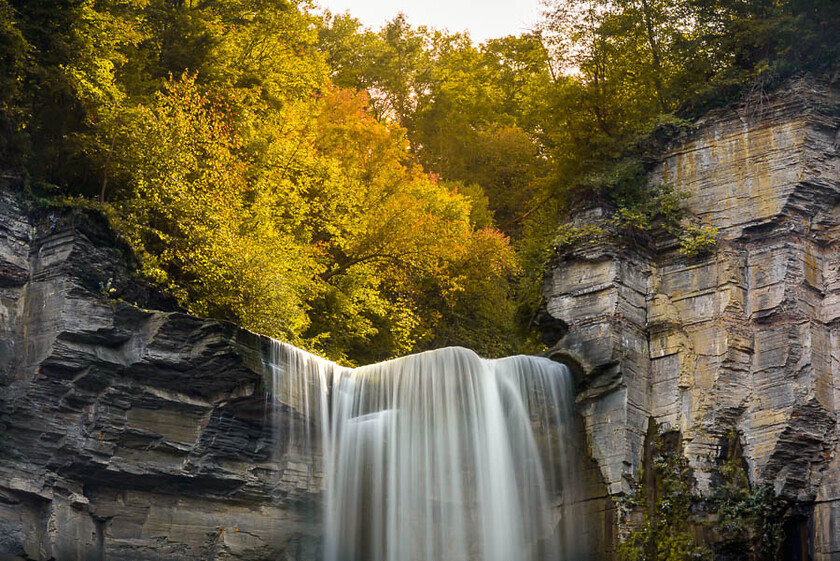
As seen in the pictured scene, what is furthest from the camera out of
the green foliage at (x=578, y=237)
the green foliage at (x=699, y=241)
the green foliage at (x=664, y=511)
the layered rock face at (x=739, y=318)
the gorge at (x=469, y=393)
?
the green foliage at (x=578, y=237)

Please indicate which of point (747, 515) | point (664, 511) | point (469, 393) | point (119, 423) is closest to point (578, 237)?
point (469, 393)

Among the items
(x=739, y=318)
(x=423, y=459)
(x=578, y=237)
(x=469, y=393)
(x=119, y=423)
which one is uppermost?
(x=578, y=237)

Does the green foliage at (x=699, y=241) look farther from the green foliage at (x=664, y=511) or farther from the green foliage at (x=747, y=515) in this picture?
the green foliage at (x=747, y=515)

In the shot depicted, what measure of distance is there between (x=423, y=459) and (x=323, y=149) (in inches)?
543

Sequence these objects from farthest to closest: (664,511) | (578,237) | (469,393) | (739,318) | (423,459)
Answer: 1. (578,237)
2. (739,318)
3. (664,511)
4. (469,393)
5. (423,459)

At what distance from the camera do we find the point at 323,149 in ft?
104

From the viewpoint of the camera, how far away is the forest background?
2169 cm

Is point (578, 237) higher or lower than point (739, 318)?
higher

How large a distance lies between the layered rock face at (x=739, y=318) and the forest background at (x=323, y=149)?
0.72 metres

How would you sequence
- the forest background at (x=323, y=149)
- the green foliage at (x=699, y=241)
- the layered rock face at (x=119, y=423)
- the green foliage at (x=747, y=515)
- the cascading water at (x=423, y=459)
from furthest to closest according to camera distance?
the green foliage at (x=699, y=241) → the forest background at (x=323, y=149) → the green foliage at (x=747, y=515) → the cascading water at (x=423, y=459) → the layered rock face at (x=119, y=423)

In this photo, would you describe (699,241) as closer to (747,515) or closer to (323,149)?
(747,515)

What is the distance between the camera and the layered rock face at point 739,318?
2111cm

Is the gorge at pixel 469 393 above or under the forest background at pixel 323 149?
under

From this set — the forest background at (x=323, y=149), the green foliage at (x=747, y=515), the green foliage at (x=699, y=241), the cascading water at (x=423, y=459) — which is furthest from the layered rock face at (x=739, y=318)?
the cascading water at (x=423, y=459)
